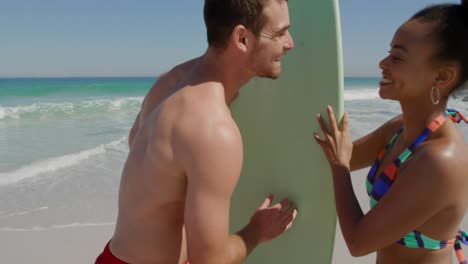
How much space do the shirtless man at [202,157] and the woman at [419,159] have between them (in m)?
0.33

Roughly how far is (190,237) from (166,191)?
177 mm

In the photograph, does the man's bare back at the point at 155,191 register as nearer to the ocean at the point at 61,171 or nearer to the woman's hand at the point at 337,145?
the woman's hand at the point at 337,145

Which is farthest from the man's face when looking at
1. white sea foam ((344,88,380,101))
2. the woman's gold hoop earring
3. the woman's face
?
white sea foam ((344,88,380,101))

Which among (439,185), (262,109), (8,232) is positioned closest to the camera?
(439,185)

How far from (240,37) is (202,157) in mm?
412

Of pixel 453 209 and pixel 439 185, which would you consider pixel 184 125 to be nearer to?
pixel 439 185

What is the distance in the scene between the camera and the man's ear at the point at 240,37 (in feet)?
4.91

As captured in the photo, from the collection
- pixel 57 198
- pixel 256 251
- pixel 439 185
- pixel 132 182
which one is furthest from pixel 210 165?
pixel 57 198

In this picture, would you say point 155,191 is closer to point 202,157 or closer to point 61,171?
point 202,157

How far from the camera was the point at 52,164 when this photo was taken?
639 centimetres

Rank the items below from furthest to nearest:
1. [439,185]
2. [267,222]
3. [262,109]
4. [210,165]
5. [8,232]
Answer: [8,232]
[262,109]
[267,222]
[439,185]
[210,165]

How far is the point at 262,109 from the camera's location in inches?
81.0

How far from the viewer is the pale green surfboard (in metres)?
1.80

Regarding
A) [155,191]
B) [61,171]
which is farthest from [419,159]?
[61,171]
